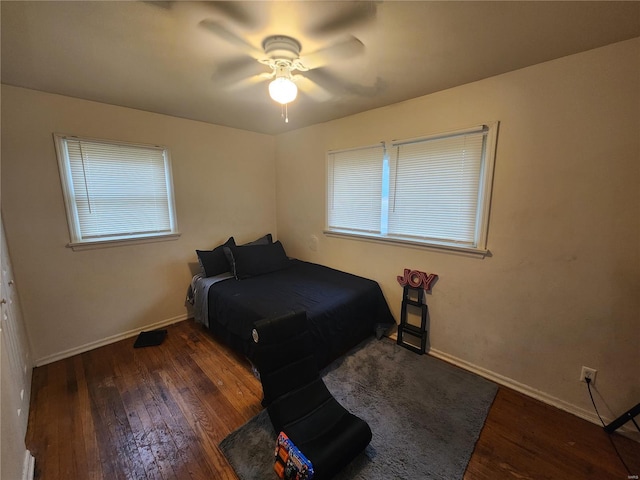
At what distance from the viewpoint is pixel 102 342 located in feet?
8.36

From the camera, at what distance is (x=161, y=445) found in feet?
5.02

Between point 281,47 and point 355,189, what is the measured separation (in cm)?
163

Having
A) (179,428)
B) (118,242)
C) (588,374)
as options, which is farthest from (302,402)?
(118,242)

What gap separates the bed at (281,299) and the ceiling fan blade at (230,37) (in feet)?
5.55

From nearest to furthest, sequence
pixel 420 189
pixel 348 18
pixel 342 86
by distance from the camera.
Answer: pixel 348 18, pixel 342 86, pixel 420 189

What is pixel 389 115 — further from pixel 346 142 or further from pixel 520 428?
pixel 520 428

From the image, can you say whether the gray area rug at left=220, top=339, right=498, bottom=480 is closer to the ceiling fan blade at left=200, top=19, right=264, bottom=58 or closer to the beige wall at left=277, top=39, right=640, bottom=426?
the beige wall at left=277, top=39, right=640, bottom=426

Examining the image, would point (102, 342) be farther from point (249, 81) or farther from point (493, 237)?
point (493, 237)

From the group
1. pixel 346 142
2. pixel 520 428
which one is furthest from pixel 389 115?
pixel 520 428

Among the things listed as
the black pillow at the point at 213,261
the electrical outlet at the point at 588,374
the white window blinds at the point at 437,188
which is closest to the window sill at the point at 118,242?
the black pillow at the point at 213,261

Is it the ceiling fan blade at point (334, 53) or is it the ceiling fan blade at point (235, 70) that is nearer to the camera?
the ceiling fan blade at point (334, 53)

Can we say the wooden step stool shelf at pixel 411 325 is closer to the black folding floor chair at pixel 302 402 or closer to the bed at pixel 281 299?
the bed at pixel 281 299

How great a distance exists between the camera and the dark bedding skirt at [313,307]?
6.93 ft

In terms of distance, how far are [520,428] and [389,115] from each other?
263 centimetres
